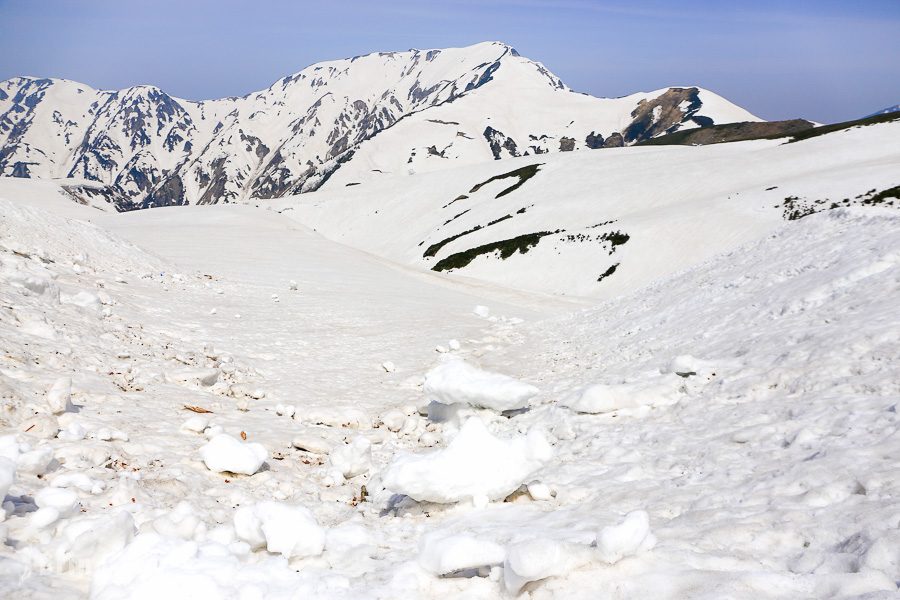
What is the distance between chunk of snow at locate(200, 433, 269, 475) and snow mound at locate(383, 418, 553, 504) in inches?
103

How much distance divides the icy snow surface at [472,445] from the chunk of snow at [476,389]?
0.08 meters

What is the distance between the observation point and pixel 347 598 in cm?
558

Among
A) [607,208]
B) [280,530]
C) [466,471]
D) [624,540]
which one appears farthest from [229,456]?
[607,208]

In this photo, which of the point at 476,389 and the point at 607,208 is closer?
the point at 476,389

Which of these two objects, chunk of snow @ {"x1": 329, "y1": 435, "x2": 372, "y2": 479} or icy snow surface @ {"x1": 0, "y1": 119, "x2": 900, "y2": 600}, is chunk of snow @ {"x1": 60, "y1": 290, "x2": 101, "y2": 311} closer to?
icy snow surface @ {"x1": 0, "y1": 119, "x2": 900, "y2": 600}

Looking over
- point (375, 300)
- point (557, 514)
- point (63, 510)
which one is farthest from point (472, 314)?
point (63, 510)

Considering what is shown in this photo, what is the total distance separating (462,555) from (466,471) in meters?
2.34

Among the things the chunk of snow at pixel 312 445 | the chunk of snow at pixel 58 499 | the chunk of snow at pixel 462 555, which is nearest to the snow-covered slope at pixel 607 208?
the chunk of snow at pixel 312 445

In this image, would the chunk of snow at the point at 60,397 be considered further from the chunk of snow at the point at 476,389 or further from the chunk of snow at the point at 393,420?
the chunk of snow at the point at 476,389

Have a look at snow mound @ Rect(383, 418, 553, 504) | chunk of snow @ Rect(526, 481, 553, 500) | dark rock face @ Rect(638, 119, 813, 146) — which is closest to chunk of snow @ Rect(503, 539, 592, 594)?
snow mound @ Rect(383, 418, 553, 504)

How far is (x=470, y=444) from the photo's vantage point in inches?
314

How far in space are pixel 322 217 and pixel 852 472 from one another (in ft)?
389

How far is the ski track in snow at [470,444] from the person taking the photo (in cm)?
556

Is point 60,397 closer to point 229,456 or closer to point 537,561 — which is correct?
point 229,456
